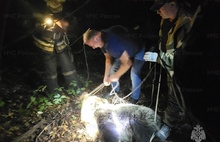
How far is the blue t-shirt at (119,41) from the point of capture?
4.72m

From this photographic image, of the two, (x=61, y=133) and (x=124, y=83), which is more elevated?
(x=124, y=83)

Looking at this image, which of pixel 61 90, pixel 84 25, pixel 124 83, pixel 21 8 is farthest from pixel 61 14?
pixel 84 25

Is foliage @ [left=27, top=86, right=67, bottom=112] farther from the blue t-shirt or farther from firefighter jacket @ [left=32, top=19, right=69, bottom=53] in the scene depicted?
the blue t-shirt

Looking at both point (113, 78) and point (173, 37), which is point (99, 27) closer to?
point (113, 78)

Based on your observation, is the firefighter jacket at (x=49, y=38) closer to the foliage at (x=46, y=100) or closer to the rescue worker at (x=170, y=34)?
the foliage at (x=46, y=100)

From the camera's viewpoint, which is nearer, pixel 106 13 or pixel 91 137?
pixel 91 137

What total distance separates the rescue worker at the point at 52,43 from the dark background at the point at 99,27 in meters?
0.26

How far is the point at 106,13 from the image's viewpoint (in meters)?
9.66

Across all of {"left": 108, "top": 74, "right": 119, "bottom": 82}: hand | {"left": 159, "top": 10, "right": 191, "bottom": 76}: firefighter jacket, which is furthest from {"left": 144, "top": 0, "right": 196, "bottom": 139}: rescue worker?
{"left": 108, "top": 74, "right": 119, "bottom": 82}: hand

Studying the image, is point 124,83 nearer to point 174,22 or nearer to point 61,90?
point 61,90

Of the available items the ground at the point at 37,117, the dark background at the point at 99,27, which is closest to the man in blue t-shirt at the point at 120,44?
the dark background at the point at 99,27

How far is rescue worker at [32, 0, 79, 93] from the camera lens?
510 cm

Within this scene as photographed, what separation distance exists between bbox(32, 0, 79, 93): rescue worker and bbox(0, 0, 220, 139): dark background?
0.86 ft

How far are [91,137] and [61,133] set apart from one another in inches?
26.6
